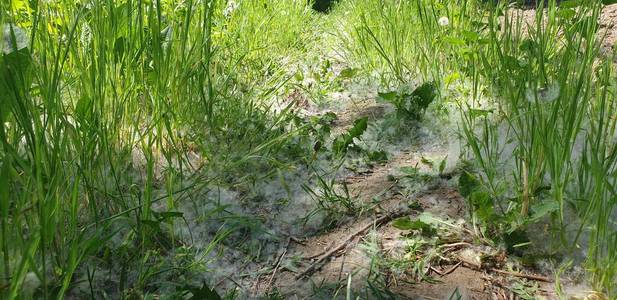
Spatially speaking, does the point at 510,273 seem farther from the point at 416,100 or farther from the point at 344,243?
the point at 416,100

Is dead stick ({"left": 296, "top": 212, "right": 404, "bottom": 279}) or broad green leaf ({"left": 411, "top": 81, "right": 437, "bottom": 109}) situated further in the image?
broad green leaf ({"left": 411, "top": 81, "right": 437, "bottom": 109})

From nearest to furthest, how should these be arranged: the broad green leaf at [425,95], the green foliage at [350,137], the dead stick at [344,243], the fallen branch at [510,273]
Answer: the fallen branch at [510,273], the dead stick at [344,243], the green foliage at [350,137], the broad green leaf at [425,95]

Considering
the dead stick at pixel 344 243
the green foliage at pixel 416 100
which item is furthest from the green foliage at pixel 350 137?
the dead stick at pixel 344 243

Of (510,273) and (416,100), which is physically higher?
(416,100)

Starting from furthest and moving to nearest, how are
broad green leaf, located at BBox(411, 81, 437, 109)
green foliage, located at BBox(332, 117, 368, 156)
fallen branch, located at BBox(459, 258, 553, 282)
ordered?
broad green leaf, located at BBox(411, 81, 437, 109) → green foliage, located at BBox(332, 117, 368, 156) → fallen branch, located at BBox(459, 258, 553, 282)

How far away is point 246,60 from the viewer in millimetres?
2475

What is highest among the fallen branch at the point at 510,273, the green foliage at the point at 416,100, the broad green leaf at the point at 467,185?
the green foliage at the point at 416,100

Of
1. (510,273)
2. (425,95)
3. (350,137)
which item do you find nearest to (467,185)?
(510,273)

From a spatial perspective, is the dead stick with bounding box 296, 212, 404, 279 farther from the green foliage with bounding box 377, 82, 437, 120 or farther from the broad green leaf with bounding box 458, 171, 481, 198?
the green foliage with bounding box 377, 82, 437, 120

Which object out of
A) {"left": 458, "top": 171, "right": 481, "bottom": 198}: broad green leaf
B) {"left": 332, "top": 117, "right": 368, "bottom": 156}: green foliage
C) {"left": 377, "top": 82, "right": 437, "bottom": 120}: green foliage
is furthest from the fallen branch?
{"left": 377, "top": 82, "right": 437, "bottom": 120}: green foliage

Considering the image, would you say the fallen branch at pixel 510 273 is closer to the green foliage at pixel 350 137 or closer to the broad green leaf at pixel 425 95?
the green foliage at pixel 350 137

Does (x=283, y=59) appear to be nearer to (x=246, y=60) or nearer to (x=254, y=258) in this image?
(x=246, y=60)

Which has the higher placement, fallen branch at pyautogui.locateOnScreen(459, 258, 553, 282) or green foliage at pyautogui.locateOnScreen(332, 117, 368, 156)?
green foliage at pyautogui.locateOnScreen(332, 117, 368, 156)

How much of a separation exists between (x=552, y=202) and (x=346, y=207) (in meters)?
0.51
